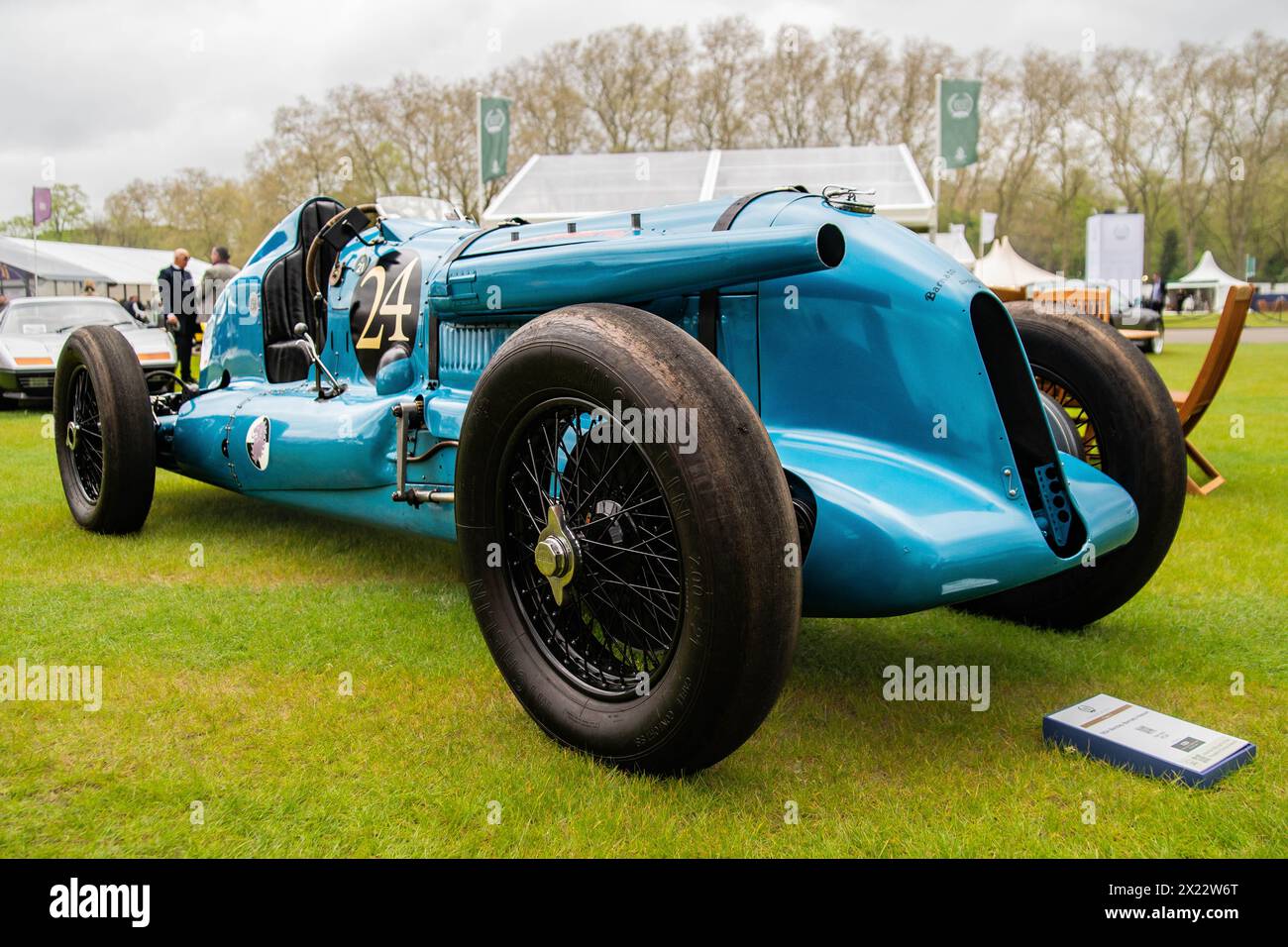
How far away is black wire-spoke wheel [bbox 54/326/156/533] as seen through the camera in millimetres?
4914

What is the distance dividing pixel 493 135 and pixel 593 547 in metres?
18.4

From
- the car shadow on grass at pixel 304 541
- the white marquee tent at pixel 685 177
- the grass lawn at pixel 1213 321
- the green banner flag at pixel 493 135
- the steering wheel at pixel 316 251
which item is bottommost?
the car shadow on grass at pixel 304 541

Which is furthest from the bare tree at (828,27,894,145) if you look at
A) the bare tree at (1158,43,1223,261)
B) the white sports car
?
the white sports car

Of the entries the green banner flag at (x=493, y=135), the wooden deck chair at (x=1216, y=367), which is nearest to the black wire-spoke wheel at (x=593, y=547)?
the wooden deck chair at (x=1216, y=367)

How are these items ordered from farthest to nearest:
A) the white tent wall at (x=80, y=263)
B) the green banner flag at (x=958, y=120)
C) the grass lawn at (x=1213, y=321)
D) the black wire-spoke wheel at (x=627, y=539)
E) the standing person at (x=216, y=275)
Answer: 1. the grass lawn at (x=1213, y=321)
2. the white tent wall at (x=80, y=263)
3. the green banner flag at (x=958, y=120)
4. the standing person at (x=216, y=275)
5. the black wire-spoke wheel at (x=627, y=539)

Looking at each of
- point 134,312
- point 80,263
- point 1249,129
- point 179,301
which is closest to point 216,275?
point 179,301

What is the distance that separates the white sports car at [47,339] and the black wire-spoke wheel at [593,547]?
8.81 m

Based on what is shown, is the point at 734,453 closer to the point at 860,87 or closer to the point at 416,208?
the point at 416,208

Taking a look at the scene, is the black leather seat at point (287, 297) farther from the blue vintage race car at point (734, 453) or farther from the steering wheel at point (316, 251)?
the blue vintage race car at point (734, 453)

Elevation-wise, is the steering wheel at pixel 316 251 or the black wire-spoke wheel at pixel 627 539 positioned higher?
the steering wheel at pixel 316 251

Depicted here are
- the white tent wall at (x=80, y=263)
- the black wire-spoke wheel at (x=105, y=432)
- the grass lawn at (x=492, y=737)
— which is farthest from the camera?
the white tent wall at (x=80, y=263)

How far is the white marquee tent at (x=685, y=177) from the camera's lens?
15.2m
